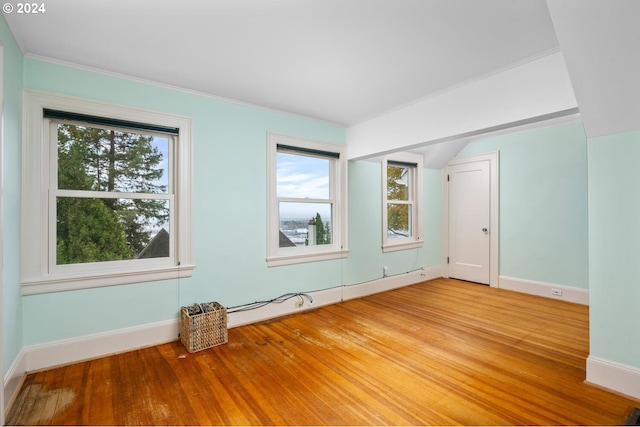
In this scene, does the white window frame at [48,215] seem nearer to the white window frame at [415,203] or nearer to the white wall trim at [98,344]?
the white wall trim at [98,344]

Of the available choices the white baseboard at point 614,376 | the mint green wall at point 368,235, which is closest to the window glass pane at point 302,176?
the mint green wall at point 368,235

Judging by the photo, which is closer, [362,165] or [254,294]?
[254,294]

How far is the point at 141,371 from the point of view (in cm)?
229

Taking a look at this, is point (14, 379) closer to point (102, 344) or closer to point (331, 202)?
point (102, 344)

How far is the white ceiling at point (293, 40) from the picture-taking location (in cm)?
177

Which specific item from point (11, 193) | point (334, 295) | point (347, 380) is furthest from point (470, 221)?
point (11, 193)

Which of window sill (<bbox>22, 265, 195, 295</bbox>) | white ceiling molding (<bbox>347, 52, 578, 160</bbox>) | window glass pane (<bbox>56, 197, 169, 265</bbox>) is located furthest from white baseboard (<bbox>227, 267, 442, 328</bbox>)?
white ceiling molding (<bbox>347, 52, 578, 160</bbox>)

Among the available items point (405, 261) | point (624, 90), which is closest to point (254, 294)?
point (405, 261)

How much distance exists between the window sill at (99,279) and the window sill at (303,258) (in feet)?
3.01

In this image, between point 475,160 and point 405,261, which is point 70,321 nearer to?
point 405,261

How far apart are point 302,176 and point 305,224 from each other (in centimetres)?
62

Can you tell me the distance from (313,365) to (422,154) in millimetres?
3922

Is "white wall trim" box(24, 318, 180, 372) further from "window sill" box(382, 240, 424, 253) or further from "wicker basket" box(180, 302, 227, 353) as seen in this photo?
"window sill" box(382, 240, 424, 253)

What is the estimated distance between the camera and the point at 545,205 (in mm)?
4301
